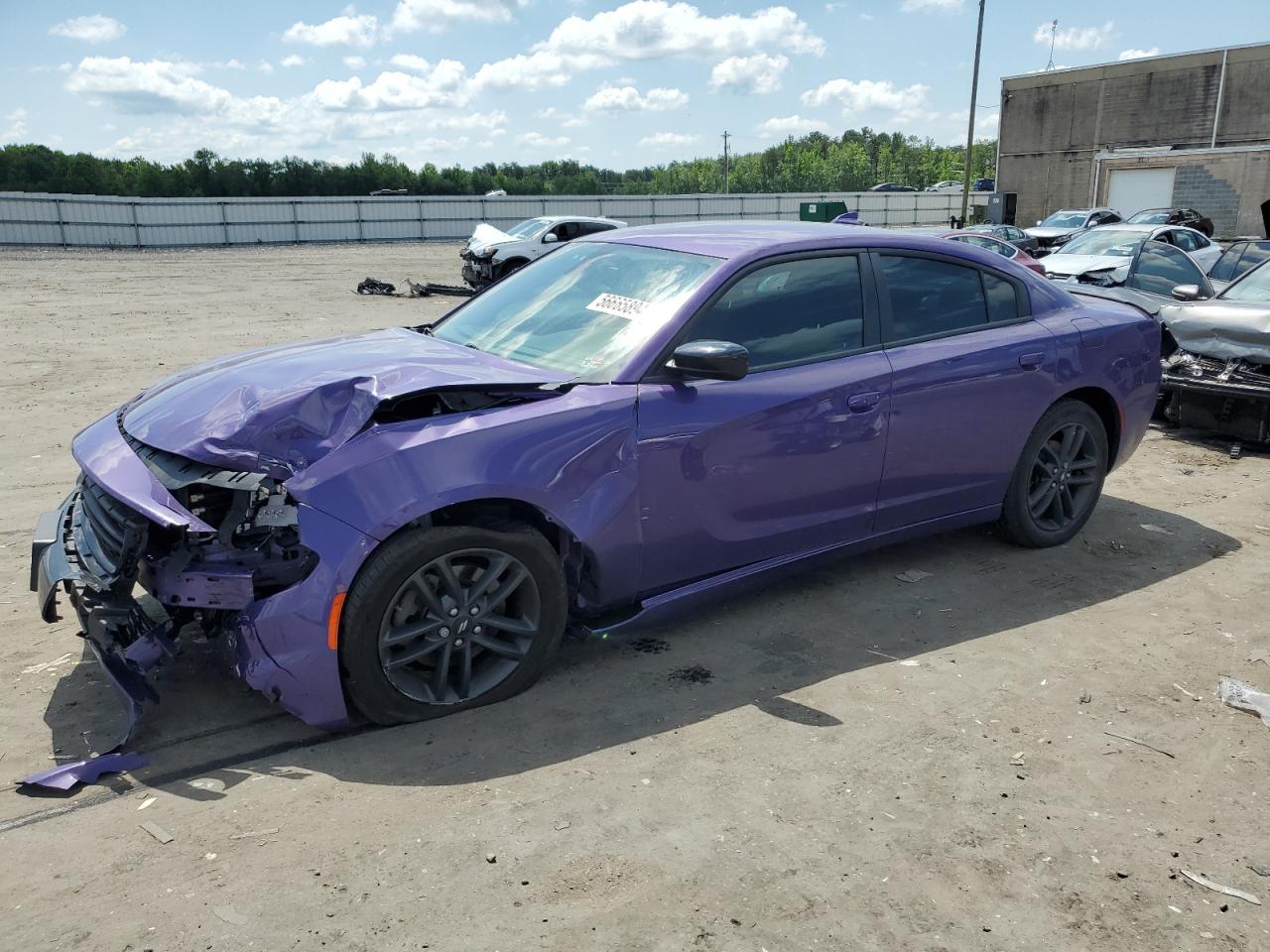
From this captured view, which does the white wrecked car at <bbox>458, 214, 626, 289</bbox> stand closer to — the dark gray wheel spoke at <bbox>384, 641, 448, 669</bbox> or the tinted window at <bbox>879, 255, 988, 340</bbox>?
the tinted window at <bbox>879, 255, 988, 340</bbox>

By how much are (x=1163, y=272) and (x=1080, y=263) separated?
148 inches

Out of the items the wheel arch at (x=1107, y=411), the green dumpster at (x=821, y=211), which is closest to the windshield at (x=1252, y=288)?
the wheel arch at (x=1107, y=411)

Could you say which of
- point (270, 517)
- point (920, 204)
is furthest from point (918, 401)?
point (920, 204)

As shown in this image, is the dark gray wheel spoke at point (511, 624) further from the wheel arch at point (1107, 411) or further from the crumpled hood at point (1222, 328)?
the crumpled hood at point (1222, 328)

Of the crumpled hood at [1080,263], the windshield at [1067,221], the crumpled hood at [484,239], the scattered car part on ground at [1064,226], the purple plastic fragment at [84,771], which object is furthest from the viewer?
the windshield at [1067,221]

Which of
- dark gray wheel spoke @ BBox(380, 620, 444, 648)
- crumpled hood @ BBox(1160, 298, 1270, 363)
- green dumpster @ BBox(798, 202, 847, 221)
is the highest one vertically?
green dumpster @ BBox(798, 202, 847, 221)

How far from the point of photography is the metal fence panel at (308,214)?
32625 mm

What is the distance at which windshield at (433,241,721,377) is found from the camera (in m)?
4.10

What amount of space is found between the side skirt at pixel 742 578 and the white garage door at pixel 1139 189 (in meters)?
41.2

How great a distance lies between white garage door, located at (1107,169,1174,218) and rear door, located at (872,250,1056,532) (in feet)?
133

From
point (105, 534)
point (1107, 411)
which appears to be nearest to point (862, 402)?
point (1107, 411)

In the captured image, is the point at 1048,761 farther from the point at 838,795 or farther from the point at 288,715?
the point at 288,715

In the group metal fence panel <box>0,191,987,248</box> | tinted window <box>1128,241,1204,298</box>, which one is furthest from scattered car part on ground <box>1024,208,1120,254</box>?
metal fence panel <box>0,191,987,248</box>

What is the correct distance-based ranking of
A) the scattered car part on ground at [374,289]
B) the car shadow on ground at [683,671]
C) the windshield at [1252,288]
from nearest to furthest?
the car shadow on ground at [683,671] → the windshield at [1252,288] → the scattered car part on ground at [374,289]
